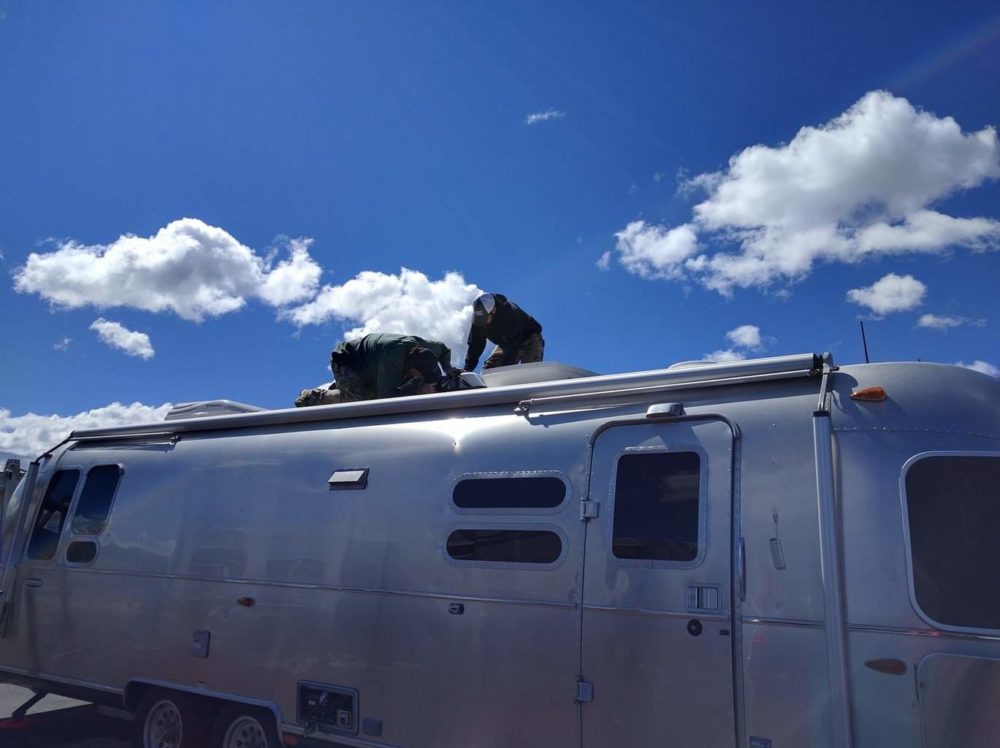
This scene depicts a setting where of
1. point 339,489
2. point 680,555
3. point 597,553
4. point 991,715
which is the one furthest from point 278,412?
point 991,715

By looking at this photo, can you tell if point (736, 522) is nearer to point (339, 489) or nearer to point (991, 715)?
point (991, 715)

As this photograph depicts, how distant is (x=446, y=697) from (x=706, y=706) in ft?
5.28

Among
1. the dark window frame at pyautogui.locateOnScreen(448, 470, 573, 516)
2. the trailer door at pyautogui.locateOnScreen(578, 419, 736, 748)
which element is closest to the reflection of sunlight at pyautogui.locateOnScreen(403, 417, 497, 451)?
the dark window frame at pyautogui.locateOnScreen(448, 470, 573, 516)

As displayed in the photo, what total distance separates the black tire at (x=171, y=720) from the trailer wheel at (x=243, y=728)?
122 mm

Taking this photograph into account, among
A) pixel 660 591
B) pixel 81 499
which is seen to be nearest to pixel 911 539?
pixel 660 591

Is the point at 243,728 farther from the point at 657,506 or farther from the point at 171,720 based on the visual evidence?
the point at 657,506

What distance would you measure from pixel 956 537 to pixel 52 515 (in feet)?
24.2

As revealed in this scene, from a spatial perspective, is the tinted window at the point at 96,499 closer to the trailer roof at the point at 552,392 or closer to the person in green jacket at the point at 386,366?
the trailer roof at the point at 552,392

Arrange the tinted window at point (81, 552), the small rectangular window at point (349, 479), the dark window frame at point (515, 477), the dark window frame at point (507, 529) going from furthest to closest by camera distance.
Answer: the tinted window at point (81, 552) → the small rectangular window at point (349, 479) → the dark window frame at point (515, 477) → the dark window frame at point (507, 529)

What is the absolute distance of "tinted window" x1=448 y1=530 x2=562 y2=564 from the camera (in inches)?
186

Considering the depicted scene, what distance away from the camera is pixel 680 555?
4277mm

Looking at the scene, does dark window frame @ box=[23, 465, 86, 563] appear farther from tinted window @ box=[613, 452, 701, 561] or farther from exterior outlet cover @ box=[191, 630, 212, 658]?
tinted window @ box=[613, 452, 701, 561]

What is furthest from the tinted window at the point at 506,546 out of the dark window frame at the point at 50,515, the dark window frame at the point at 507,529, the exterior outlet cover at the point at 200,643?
the dark window frame at the point at 50,515

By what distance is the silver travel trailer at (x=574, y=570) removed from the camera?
3.76 meters
